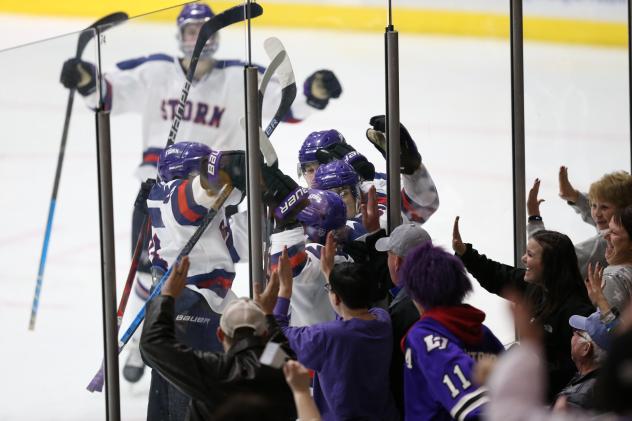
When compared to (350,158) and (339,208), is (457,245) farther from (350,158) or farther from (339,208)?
(350,158)

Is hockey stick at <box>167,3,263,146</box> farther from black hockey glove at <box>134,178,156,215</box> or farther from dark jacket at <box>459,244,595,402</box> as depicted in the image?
dark jacket at <box>459,244,595,402</box>

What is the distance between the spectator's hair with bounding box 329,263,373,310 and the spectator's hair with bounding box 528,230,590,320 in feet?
1.70

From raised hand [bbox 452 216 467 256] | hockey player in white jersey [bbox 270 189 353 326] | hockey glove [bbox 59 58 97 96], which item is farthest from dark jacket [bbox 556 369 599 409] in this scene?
hockey glove [bbox 59 58 97 96]

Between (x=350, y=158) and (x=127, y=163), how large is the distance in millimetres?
939

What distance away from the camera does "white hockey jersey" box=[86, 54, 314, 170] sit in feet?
10.7

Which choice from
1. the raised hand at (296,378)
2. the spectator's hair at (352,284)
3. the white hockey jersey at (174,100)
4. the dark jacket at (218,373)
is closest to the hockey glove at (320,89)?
the white hockey jersey at (174,100)

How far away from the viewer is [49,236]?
3.45m

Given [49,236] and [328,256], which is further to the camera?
[49,236]

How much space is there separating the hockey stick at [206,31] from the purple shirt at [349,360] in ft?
1.96

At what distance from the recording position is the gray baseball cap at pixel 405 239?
3.34m

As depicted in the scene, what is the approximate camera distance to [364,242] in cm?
373

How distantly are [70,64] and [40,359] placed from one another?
859 mm

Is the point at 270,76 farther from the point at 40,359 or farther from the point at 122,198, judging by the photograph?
the point at 40,359

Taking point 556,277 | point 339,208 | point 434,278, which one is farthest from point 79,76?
point 556,277
